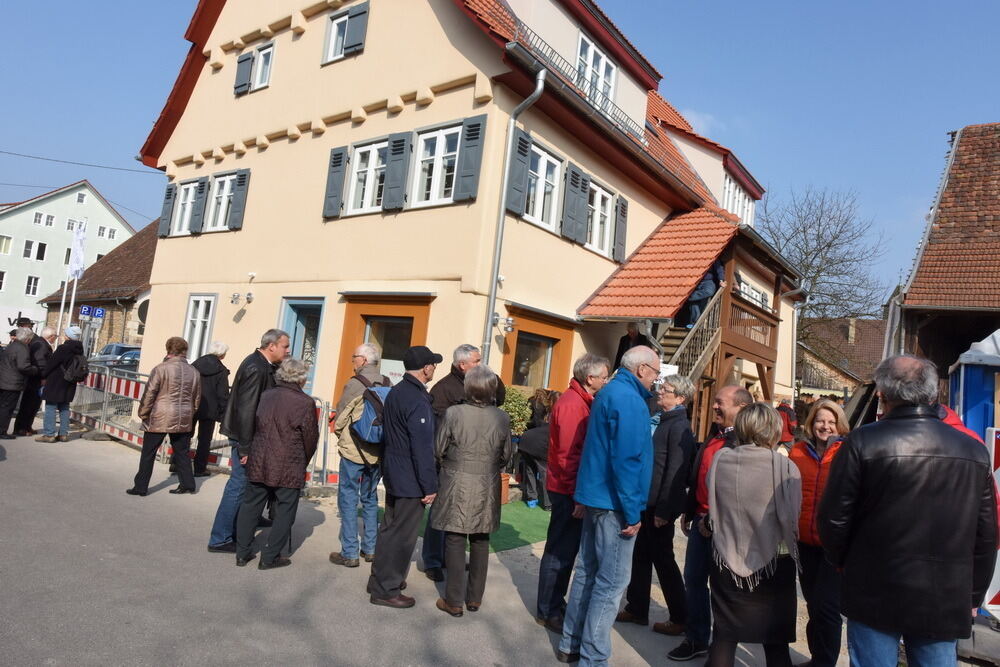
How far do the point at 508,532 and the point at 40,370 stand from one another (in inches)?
311

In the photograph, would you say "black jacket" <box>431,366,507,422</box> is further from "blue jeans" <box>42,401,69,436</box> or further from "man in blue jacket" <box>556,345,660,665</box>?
"blue jeans" <box>42,401,69,436</box>

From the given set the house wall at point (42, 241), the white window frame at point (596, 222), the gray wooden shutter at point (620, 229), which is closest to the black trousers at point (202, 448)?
the white window frame at point (596, 222)

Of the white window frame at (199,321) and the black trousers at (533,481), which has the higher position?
the white window frame at (199,321)

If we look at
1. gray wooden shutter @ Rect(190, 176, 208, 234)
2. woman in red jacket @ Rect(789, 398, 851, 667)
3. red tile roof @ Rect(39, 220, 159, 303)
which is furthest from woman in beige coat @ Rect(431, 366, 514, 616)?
red tile roof @ Rect(39, 220, 159, 303)

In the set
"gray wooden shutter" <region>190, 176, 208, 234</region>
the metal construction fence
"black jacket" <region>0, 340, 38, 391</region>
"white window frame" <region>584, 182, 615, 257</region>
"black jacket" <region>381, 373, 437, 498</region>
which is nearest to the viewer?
"black jacket" <region>381, 373, 437, 498</region>

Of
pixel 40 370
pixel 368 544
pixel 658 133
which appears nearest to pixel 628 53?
pixel 658 133

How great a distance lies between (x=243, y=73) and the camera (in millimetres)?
14461

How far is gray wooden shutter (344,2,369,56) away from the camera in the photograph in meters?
12.0

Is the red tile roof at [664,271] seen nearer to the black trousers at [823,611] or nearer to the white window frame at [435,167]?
the white window frame at [435,167]

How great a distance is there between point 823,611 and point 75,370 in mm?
10626

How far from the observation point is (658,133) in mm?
16641

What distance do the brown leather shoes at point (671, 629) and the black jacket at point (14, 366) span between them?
10.0 metres

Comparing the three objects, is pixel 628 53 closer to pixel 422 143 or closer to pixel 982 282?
pixel 422 143

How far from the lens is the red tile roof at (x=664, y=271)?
442 inches
